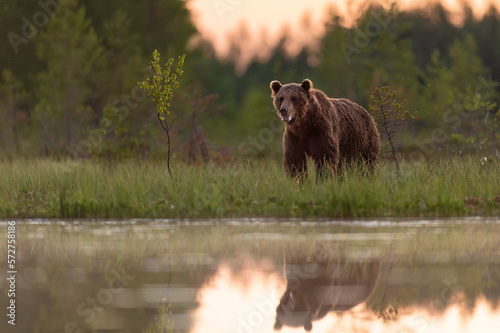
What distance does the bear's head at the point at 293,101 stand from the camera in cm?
1423

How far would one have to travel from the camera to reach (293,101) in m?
14.5

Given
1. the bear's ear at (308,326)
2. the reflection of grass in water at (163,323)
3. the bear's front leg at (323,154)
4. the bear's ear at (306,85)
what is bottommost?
the bear's ear at (308,326)

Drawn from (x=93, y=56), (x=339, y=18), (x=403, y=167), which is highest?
(x=339, y=18)

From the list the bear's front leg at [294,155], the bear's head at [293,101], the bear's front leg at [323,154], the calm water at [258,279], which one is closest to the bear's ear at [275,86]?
the bear's head at [293,101]

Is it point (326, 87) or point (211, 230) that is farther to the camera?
point (326, 87)

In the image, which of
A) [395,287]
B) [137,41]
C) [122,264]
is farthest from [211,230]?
[137,41]

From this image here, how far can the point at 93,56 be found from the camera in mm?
32344

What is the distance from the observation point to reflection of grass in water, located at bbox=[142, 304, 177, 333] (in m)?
6.04

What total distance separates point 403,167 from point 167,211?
20.9 ft

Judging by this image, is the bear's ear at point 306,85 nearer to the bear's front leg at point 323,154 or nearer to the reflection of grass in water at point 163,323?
the bear's front leg at point 323,154

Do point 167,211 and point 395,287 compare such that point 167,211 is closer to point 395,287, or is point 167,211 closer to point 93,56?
point 395,287

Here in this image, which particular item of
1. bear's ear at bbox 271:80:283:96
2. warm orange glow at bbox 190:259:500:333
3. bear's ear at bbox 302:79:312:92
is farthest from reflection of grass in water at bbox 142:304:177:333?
bear's ear at bbox 271:80:283:96

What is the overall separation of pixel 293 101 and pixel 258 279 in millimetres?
6985

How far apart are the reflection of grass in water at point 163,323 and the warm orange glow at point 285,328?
0.19 m
